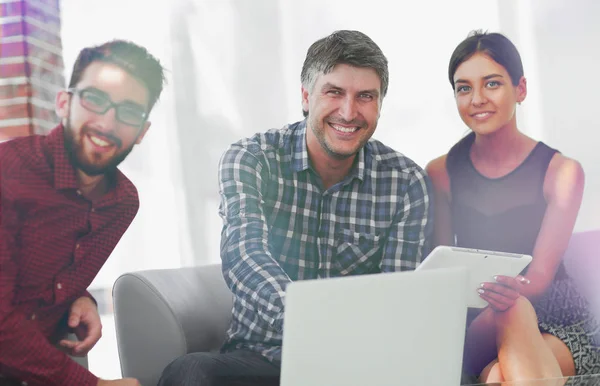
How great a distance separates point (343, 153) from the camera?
235 cm

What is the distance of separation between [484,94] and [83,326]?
1582 millimetres

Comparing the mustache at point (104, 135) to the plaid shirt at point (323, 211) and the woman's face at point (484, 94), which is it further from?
the woman's face at point (484, 94)

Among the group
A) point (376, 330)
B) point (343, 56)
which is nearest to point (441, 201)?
point (343, 56)


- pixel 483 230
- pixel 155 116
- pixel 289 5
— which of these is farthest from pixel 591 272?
pixel 155 116

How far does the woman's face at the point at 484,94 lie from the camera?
103 inches

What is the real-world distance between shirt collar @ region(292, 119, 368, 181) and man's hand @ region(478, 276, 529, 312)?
55cm

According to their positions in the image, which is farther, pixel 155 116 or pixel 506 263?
pixel 155 116

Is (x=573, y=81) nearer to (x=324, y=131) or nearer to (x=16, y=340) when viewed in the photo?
(x=324, y=131)

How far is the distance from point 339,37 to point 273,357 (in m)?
1.05

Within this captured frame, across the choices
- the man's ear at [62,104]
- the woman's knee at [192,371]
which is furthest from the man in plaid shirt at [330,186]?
the man's ear at [62,104]

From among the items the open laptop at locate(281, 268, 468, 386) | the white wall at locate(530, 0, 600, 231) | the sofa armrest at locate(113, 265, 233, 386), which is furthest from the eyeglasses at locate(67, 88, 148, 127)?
the white wall at locate(530, 0, 600, 231)

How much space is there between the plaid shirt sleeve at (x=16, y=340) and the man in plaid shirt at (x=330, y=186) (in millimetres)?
562

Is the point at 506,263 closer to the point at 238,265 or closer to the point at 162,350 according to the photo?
the point at 238,265

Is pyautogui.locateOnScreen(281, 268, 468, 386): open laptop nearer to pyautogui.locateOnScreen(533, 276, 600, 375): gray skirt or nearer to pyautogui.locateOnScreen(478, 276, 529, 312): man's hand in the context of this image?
pyautogui.locateOnScreen(478, 276, 529, 312): man's hand
